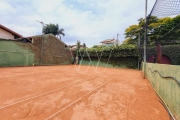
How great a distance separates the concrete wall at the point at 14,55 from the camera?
27.7 ft

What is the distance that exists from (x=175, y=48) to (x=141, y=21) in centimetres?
877

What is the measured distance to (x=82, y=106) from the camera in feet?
6.84

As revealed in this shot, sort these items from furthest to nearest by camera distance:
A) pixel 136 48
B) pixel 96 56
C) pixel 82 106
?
pixel 96 56 → pixel 136 48 → pixel 82 106

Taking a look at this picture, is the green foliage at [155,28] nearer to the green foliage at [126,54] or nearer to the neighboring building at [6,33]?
the green foliage at [126,54]

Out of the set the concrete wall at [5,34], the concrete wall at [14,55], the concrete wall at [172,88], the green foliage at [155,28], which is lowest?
the concrete wall at [172,88]

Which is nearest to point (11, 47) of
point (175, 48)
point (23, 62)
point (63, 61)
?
point (23, 62)

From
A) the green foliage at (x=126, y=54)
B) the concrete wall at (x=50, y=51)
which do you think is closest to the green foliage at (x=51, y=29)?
the concrete wall at (x=50, y=51)

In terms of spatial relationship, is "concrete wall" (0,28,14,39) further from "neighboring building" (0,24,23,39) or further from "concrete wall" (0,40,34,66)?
"concrete wall" (0,40,34,66)

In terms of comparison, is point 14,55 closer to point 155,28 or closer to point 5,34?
point 5,34

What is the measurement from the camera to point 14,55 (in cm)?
916

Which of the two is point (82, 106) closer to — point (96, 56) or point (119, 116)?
point (119, 116)

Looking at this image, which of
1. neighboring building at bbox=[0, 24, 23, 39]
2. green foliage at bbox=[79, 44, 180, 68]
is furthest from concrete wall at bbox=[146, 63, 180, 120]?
neighboring building at bbox=[0, 24, 23, 39]

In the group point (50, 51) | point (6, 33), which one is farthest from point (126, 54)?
point (6, 33)

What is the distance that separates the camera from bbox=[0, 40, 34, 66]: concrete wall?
332 inches
